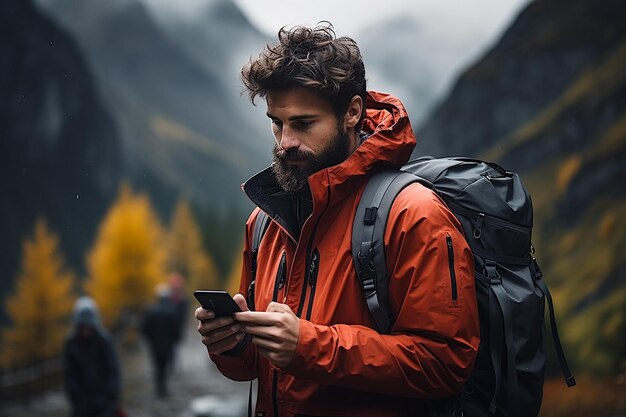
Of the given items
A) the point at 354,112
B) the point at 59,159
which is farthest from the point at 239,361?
the point at 59,159

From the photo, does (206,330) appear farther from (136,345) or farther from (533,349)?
(136,345)

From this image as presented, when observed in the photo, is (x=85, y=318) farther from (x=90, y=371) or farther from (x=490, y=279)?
(x=490, y=279)

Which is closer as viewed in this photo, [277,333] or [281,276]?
Answer: [277,333]

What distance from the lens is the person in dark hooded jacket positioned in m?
7.52

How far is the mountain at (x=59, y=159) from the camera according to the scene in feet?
160

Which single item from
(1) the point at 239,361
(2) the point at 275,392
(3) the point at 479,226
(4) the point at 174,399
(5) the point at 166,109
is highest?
(5) the point at 166,109

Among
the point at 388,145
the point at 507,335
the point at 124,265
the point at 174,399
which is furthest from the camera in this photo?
the point at 124,265

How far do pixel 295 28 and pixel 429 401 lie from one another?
4.30 feet

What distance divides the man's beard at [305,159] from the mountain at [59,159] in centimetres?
3685

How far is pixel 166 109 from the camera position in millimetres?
73062

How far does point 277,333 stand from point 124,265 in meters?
53.7

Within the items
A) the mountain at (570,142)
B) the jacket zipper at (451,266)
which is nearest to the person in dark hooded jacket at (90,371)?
the mountain at (570,142)

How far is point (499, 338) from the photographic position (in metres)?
2.45

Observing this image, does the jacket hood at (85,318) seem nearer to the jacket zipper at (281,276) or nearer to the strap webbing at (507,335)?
the jacket zipper at (281,276)
